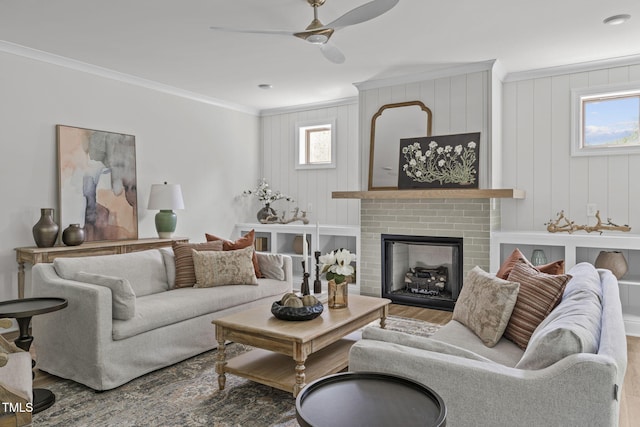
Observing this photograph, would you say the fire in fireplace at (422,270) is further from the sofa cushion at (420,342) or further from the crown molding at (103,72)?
the sofa cushion at (420,342)

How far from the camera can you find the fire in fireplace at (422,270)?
16.0ft

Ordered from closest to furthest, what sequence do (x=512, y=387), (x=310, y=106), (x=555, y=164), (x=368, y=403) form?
1. (x=368, y=403)
2. (x=512, y=387)
3. (x=555, y=164)
4. (x=310, y=106)

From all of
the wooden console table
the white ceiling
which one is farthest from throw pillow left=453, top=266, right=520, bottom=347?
the wooden console table

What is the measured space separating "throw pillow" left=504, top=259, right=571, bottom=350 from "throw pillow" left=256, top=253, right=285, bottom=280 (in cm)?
235

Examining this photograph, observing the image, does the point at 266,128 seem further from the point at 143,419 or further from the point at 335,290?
the point at 143,419

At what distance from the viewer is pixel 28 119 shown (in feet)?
13.6

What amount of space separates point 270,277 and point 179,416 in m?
2.00

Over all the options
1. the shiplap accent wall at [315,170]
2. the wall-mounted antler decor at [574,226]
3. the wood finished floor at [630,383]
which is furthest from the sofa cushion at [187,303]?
the wall-mounted antler decor at [574,226]

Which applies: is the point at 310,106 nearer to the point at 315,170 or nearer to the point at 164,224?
the point at 315,170

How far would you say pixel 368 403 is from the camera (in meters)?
1.32

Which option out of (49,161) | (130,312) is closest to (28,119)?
(49,161)

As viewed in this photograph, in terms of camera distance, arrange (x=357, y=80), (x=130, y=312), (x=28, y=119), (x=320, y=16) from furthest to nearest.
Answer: (x=357, y=80), (x=28, y=119), (x=320, y=16), (x=130, y=312)

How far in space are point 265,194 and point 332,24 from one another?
3935 mm

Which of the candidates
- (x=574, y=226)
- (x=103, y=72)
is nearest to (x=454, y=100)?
(x=574, y=226)
